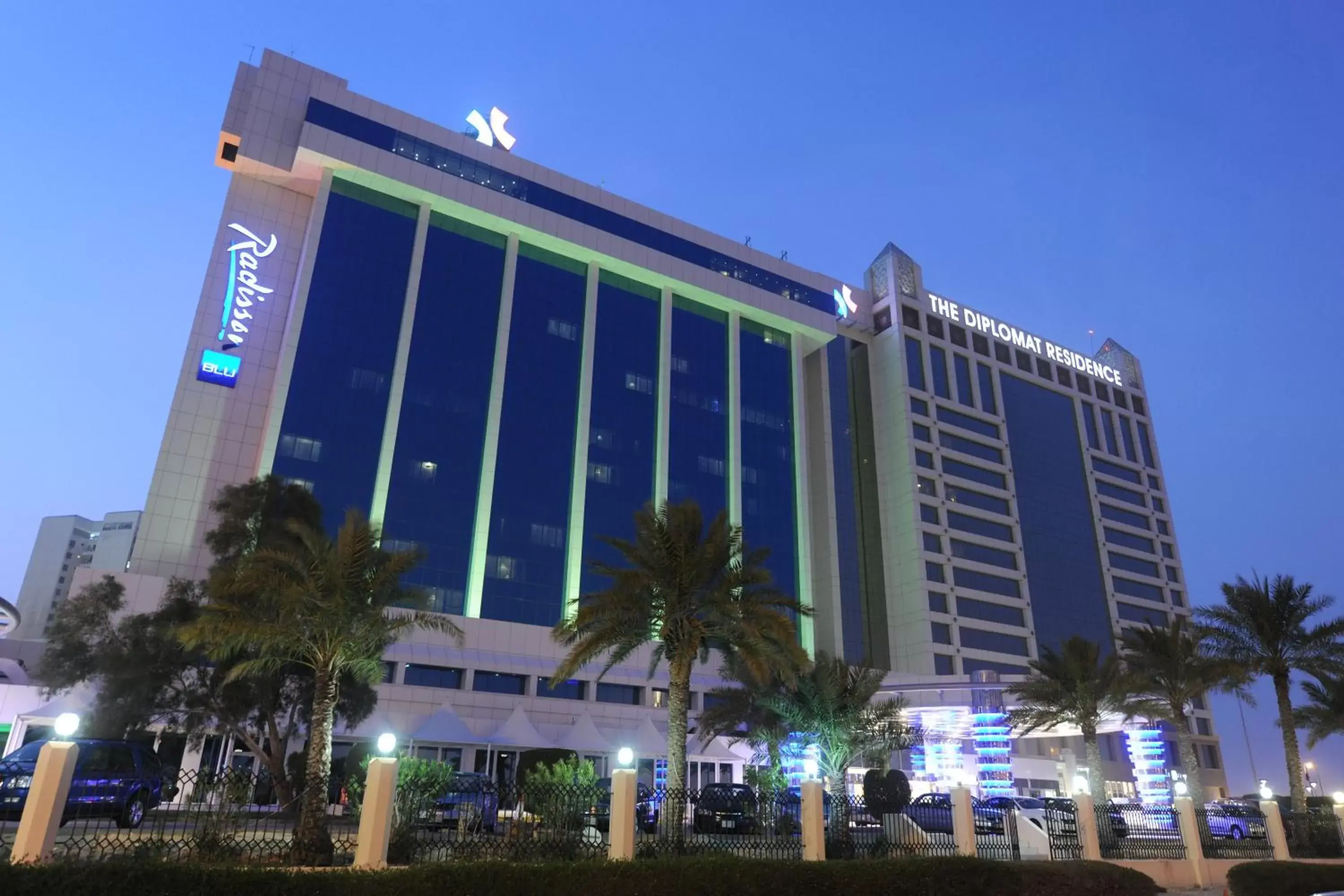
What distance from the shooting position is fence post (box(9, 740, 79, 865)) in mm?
14398

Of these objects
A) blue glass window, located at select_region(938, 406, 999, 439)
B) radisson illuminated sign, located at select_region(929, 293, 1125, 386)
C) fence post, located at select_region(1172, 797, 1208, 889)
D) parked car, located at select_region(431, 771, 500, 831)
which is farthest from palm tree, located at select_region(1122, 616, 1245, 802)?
radisson illuminated sign, located at select_region(929, 293, 1125, 386)

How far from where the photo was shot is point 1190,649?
4100 cm

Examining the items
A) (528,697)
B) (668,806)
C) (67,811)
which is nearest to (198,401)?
(528,697)

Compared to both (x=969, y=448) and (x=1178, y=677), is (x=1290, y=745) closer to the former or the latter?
(x=1178, y=677)

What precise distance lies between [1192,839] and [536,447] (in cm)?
4737

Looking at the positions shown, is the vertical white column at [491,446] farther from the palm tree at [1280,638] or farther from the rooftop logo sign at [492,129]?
the palm tree at [1280,638]

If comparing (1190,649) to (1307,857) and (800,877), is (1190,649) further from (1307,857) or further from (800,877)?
(800,877)

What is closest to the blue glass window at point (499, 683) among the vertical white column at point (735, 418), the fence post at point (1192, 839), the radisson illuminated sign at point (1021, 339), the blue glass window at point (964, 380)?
the vertical white column at point (735, 418)

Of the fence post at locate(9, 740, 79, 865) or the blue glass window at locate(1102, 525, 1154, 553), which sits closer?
the fence post at locate(9, 740, 79, 865)

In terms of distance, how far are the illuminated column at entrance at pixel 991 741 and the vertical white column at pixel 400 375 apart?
38092 millimetres

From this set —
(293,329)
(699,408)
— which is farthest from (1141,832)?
(293,329)

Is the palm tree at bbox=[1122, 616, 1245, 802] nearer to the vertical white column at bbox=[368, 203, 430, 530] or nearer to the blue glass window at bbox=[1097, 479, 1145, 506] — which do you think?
the vertical white column at bbox=[368, 203, 430, 530]

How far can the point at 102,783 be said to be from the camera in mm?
21484

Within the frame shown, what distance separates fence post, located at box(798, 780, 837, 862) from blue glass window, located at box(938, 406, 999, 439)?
250 feet
